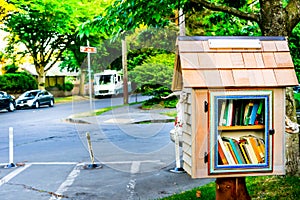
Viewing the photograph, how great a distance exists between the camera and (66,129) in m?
14.3

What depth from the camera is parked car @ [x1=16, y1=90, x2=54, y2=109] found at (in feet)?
81.6

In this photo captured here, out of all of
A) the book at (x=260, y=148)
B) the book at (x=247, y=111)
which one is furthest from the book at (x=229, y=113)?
the book at (x=260, y=148)

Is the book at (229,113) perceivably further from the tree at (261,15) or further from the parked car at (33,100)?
the parked car at (33,100)

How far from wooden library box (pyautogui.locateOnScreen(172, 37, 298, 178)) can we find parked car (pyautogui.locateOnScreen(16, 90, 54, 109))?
75.8ft

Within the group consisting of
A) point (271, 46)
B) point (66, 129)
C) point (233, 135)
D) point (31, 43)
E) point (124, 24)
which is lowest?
point (66, 129)

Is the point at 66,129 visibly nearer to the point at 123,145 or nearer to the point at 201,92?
the point at 123,145

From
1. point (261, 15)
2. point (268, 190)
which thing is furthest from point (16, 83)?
point (268, 190)

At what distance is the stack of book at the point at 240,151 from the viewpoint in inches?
120

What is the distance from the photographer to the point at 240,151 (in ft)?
10.1

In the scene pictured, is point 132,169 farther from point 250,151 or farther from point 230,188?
point 250,151

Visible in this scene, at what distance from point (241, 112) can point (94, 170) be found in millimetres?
4677

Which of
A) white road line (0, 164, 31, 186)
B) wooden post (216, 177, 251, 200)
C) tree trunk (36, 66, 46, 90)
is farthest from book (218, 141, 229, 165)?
tree trunk (36, 66, 46, 90)

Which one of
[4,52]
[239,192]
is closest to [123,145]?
[239,192]

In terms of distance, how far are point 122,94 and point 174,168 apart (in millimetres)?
1735
